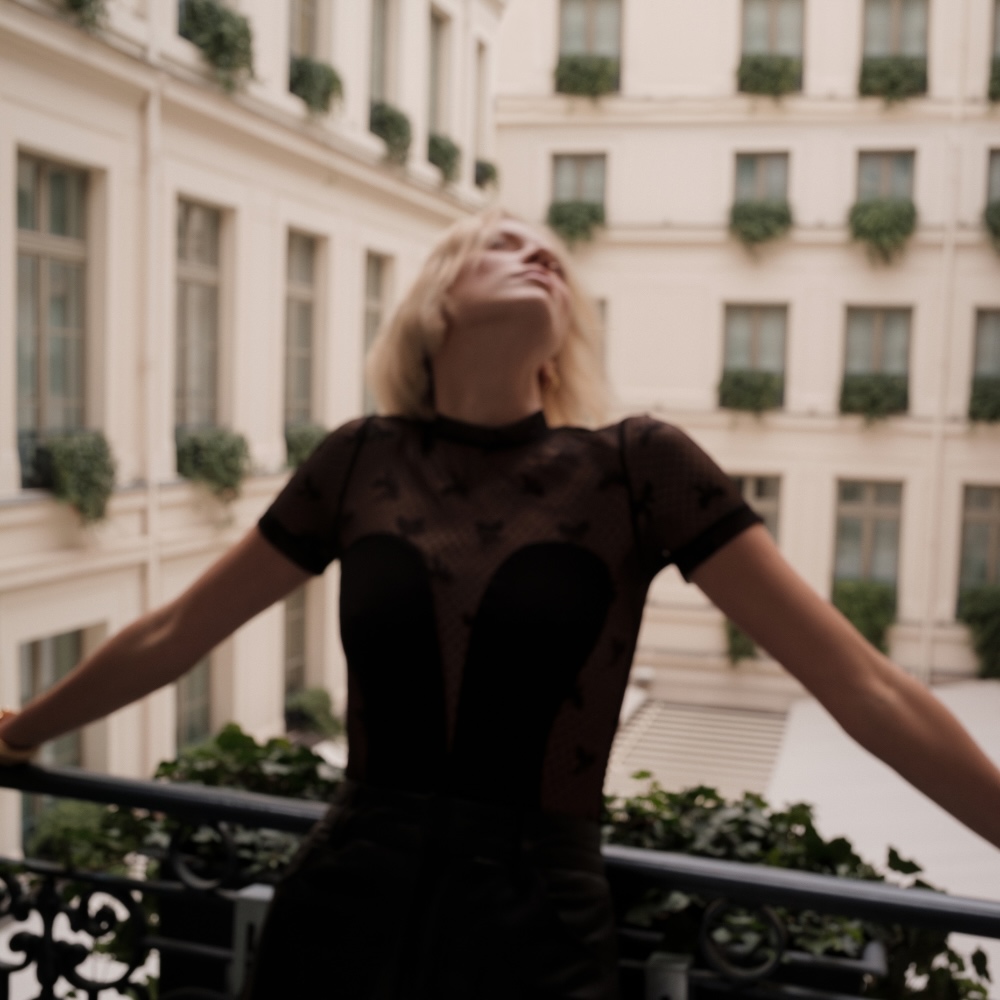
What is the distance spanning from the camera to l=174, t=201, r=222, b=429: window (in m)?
6.02

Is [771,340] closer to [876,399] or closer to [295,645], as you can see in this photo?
[876,399]

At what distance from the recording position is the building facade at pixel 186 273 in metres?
4.64

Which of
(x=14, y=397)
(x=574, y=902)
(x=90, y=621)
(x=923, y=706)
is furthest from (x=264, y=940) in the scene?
(x=90, y=621)

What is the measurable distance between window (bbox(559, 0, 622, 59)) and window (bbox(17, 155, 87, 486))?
4.14m

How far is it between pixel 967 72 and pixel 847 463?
91.3 inches

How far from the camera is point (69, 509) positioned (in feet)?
15.5

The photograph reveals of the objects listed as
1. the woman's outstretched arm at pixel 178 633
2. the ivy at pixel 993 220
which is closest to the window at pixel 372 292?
the ivy at pixel 993 220

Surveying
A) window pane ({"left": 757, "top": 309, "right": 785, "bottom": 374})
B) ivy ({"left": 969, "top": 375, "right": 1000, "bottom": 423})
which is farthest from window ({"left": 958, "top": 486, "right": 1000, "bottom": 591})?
window pane ({"left": 757, "top": 309, "right": 785, "bottom": 374})

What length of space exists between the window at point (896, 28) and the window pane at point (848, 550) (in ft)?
9.34

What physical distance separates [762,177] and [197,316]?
474 centimetres

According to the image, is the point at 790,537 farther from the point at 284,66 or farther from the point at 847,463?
the point at 284,66

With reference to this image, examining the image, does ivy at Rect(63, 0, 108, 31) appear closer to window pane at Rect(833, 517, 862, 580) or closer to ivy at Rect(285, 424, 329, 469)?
ivy at Rect(285, 424, 329, 469)

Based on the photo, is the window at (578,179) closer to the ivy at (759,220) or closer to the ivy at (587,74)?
the ivy at (587,74)

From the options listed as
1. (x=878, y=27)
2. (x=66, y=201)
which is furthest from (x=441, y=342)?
(x=878, y=27)
